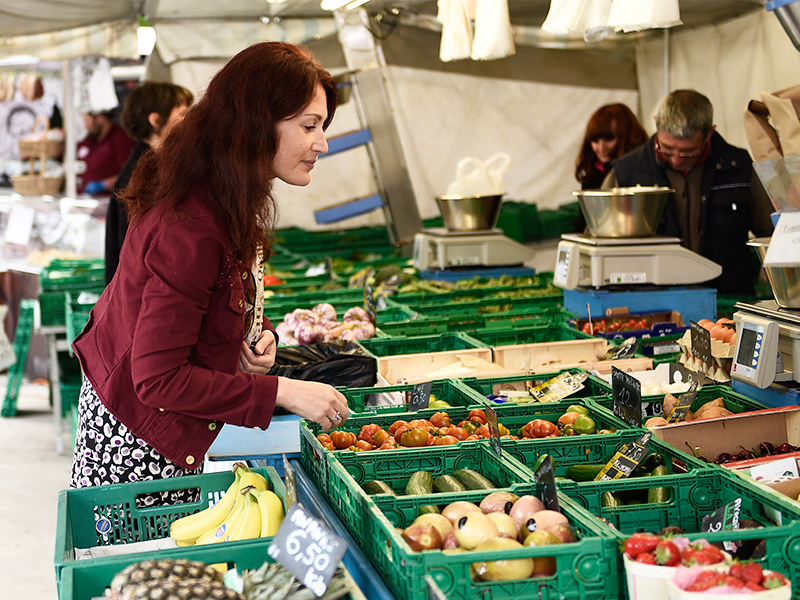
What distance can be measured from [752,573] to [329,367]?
6.83 feet

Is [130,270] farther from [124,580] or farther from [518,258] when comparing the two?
[518,258]

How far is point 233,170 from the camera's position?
1890 millimetres

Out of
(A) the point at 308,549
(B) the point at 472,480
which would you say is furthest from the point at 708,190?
(A) the point at 308,549

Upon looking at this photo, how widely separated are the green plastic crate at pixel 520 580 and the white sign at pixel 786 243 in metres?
1.14

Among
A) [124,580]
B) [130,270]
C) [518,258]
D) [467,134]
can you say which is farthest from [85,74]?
[124,580]

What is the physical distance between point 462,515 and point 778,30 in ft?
16.7

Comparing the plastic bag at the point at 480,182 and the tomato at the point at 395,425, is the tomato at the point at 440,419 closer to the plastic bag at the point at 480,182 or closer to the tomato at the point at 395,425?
the tomato at the point at 395,425

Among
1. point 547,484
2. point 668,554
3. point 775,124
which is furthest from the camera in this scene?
point 775,124

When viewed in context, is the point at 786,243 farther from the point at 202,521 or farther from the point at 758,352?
the point at 202,521

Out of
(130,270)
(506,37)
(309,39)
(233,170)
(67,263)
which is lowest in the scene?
(67,263)

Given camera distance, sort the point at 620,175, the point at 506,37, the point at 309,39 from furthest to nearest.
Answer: the point at 309,39
the point at 620,175
the point at 506,37

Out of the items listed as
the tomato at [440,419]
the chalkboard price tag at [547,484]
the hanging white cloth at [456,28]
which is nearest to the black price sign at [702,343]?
the tomato at [440,419]

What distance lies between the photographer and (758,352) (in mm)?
2514

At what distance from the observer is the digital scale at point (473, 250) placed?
5.89m
